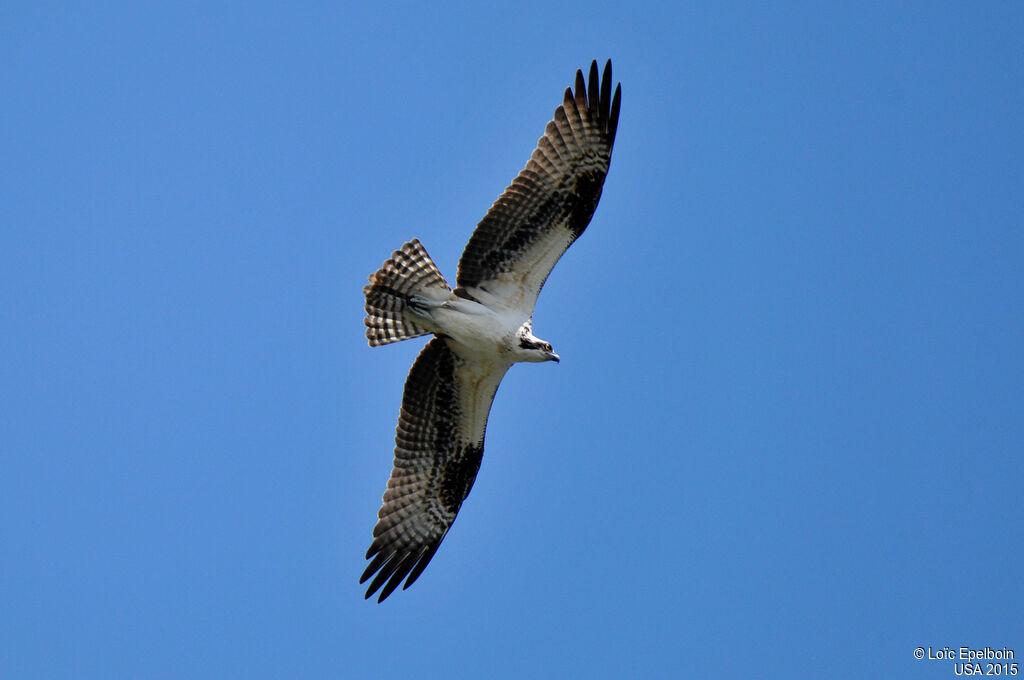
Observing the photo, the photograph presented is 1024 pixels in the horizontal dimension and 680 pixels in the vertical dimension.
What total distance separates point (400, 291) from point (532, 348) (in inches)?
49.0

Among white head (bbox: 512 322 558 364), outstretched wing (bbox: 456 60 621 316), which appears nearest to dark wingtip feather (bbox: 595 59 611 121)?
outstretched wing (bbox: 456 60 621 316)

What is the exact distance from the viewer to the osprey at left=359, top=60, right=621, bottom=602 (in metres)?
11.2

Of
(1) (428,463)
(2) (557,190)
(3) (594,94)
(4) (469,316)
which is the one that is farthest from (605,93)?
(1) (428,463)

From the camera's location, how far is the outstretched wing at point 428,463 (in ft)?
39.3

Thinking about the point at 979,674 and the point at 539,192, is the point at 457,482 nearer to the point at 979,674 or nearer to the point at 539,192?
the point at 539,192

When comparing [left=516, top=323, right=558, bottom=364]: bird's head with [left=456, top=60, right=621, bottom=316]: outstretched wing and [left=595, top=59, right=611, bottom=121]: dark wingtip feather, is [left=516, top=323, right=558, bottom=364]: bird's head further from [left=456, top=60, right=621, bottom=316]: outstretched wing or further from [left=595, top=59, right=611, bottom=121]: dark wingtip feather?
[left=595, top=59, right=611, bottom=121]: dark wingtip feather

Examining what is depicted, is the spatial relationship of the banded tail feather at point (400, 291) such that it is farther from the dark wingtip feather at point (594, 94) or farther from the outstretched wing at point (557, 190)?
the dark wingtip feather at point (594, 94)

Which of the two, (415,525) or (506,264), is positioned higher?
(506,264)

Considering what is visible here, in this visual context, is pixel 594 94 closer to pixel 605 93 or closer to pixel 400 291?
pixel 605 93

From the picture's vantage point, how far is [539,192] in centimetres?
1113

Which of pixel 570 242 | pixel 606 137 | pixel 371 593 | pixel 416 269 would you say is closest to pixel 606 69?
pixel 606 137

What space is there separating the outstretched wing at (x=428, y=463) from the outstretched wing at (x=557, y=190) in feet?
3.99

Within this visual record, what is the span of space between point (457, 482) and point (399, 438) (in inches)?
26.8

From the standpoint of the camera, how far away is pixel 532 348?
11406 mm
